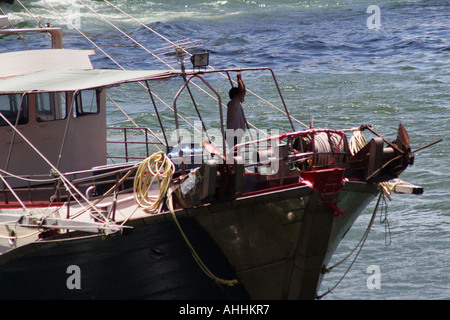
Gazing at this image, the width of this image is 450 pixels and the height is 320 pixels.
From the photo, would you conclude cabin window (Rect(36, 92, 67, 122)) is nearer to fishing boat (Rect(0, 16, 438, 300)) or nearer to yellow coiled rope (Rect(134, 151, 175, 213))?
fishing boat (Rect(0, 16, 438, 300))

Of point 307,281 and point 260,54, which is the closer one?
point 307,281

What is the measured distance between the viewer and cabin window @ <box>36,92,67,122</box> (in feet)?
34.4

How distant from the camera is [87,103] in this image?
11016 mm

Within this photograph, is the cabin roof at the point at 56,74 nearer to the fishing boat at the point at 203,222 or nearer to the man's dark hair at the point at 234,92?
the fishing boat at the point at 203,222

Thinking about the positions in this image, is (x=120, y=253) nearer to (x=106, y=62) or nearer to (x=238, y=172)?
(x=238, y=172)

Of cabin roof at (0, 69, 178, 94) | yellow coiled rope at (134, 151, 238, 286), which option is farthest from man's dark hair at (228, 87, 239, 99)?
yellow coiled rope at (134, 151, 238, 286)

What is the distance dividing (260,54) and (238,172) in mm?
20020

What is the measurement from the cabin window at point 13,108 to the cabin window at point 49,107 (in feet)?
0.64

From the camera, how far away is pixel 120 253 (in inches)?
338

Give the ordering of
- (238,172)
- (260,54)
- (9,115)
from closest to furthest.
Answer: (238,172) → (9,115) → (260,54)

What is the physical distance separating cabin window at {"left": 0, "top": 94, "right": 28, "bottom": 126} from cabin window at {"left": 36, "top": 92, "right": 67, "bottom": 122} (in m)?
0.19

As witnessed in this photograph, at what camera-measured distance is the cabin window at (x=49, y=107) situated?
34.4 feet
